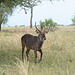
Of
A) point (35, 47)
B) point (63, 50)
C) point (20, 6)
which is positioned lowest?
point (63, 50)

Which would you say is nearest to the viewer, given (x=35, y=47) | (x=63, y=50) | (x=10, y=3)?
(x=35, y=47)

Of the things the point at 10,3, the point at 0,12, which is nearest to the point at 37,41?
the point at 10,3

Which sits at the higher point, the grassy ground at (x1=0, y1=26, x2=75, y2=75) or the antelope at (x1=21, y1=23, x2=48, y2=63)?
the antelope at (x1=21, y1=23, x2=48, y2=63)

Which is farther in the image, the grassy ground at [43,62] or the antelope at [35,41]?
the antelope at [35,41]

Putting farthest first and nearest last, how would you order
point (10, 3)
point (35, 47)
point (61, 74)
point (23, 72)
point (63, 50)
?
point (63, 50), point (10, 3), point (35, 47), point (61, 74), point (23, 72)

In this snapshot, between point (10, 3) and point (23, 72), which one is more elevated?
point (10, 3)

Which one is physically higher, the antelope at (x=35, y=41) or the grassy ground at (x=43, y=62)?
the antelope at (x=35, y=41)

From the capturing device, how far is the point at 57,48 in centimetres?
1128

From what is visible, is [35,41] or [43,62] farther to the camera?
[35,41]

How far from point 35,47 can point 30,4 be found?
3.10 m

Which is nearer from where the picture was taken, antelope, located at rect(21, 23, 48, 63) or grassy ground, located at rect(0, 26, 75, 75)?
grassy ground, located at rect(0, 26, 75, 75)

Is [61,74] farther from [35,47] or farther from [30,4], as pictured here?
[30,4]

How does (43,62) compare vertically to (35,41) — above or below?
below

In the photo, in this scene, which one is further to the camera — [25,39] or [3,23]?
[3,23]
